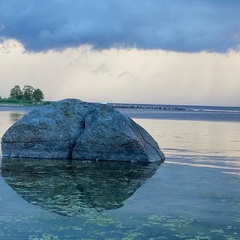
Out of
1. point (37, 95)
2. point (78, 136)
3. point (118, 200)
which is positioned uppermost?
point (37, 95)

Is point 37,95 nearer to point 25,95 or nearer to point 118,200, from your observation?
point 25,95

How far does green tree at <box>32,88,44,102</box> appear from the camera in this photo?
183125mm

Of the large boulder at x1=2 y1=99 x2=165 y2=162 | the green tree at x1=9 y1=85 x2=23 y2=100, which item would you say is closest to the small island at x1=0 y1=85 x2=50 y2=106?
the green tree at x1=9 y1=85 x2=23 y2=100

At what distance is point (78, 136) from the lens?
18.2m

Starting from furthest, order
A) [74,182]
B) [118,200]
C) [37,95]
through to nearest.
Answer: [37,95], [74,182], [118,200]

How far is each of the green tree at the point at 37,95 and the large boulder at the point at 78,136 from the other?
16679cm

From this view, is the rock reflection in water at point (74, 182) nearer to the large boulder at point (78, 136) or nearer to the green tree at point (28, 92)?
the large boulder at point (78, 136)

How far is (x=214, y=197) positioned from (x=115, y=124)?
6.90 meters

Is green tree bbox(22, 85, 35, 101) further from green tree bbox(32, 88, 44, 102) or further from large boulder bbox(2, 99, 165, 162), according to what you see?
large boulder bbox(2, 99, 165, 162)

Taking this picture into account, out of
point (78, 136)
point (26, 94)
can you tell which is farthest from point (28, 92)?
point (78, 136)

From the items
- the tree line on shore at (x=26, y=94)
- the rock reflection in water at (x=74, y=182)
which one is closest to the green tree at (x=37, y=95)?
the tree line on shore at (x=26, y=94)

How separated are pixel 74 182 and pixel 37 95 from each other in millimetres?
173376

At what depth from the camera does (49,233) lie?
827 centimetres

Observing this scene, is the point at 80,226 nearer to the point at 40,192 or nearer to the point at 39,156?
the point at 40,192
